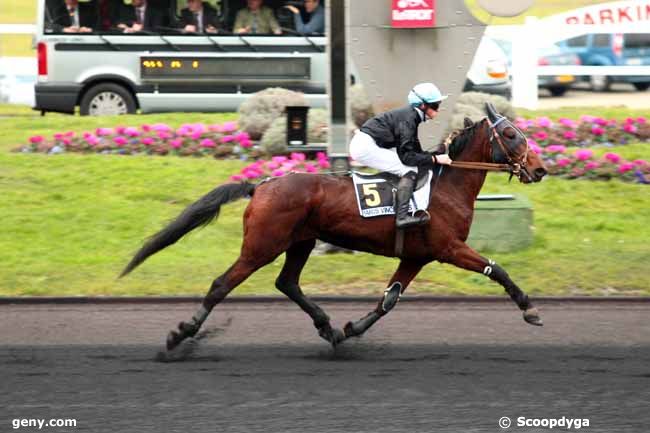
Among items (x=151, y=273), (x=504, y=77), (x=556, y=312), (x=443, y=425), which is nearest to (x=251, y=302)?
(x=151, y=273)

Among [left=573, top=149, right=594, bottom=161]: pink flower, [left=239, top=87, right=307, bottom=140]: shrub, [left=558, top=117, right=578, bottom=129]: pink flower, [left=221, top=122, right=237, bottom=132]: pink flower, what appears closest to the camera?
[left=573, top=149, right=594, bottom=161]: pink flower

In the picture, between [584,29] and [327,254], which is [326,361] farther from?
[584,29]

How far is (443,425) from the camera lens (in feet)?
24.0

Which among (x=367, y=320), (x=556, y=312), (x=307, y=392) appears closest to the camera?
(x=307, y=392)

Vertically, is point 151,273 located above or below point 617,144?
below

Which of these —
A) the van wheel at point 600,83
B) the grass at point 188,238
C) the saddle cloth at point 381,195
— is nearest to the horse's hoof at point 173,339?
the saddle cloth at point 381,195

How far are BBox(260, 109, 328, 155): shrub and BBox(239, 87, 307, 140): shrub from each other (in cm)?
30

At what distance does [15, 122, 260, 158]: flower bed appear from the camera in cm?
1579

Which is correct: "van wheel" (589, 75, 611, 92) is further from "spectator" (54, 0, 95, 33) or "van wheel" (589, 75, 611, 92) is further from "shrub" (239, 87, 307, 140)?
"spectator" (54, 0, 95, 33)

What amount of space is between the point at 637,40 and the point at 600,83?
4.49ft

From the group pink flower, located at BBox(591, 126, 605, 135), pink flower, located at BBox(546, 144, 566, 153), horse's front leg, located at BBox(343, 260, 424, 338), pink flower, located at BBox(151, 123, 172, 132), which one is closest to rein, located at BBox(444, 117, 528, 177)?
horse's front leg, located at BBox(343, 260, 424, 338)

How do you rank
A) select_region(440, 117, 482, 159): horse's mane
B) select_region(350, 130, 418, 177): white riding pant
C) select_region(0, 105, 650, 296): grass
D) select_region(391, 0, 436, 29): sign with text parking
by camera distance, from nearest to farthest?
1. select_region(350, 130, 418, 177): white riding pant
2. select_region(440, 117, 482, 159): horse's mane
3. select_region(0, 105, 650, 296): grass
4. select_region(391, 0, 436, 29): sign with text parking

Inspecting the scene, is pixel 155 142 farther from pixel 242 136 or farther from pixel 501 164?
pixel 501 164

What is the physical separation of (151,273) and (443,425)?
529cm
